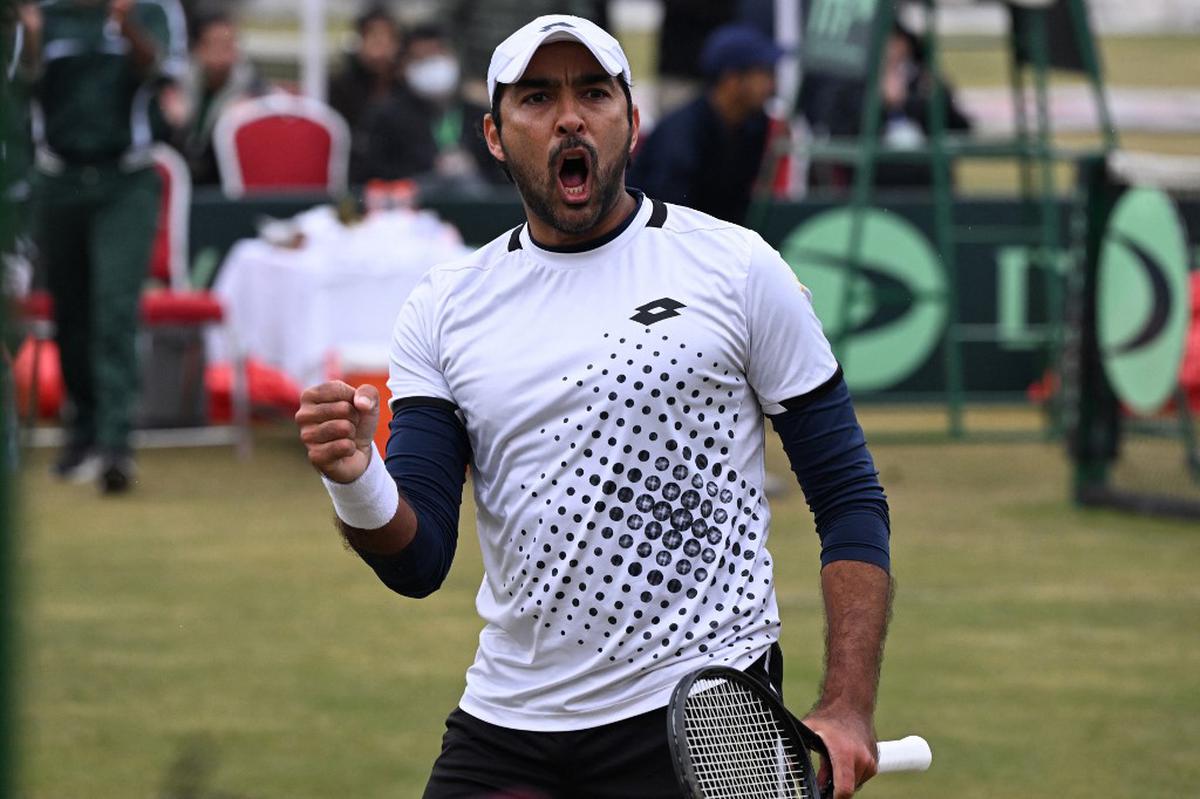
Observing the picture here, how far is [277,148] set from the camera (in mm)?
16375

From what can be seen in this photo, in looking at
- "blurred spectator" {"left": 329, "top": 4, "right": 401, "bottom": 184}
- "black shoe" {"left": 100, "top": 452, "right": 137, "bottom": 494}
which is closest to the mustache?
"black shoe" {"left": 100, "top": 452, "right": 137, "bottom": 494}

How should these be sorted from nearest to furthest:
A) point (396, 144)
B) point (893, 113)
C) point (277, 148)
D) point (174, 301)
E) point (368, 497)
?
point (368, 497) < point (174, 301) < point (277, 148) < point (396, 144) < point (893, 113)

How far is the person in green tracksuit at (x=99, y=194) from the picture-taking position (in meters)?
11.2

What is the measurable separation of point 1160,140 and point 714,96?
2810 centimetres

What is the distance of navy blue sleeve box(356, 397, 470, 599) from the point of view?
135 inches

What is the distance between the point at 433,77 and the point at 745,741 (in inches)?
683

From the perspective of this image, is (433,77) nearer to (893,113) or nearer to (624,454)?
(893,113)

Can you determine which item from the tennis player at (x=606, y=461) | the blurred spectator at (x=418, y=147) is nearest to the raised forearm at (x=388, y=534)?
the tennis player at (x=606, y=461)

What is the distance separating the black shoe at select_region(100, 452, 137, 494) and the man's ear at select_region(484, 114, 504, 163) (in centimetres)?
806

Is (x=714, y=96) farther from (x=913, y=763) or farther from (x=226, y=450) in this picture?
(x=913, y=763)

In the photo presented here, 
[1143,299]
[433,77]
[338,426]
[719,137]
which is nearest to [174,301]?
[719,137]

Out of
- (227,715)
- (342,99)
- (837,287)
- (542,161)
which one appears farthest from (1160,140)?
(542,161)

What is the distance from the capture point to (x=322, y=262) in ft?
41.0

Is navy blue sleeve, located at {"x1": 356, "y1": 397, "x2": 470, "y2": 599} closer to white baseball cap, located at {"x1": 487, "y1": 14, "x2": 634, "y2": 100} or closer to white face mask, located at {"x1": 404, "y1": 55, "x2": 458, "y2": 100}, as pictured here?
white baseball cap, located at {"x1": 487, "y1": 14, "x2": 634, "y2": 100}
